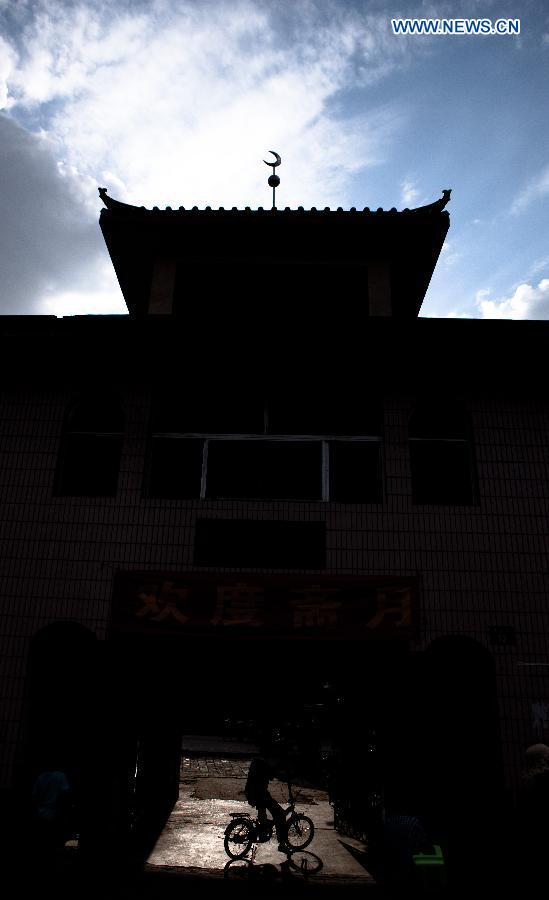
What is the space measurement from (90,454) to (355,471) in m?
4.62

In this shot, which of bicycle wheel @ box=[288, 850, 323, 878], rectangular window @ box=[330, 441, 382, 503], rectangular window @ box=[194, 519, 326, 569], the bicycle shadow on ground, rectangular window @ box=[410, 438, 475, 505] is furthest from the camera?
bicycle wheel @ box=[288, 850, 323, 878]

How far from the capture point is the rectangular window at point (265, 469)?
34.4ft

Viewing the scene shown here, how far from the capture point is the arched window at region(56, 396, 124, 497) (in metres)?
10.5

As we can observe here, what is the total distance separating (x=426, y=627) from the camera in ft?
30.3

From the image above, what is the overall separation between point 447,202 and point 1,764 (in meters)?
12.6

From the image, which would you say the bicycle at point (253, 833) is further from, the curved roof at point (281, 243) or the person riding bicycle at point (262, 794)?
the curved roof at point (281, 243)

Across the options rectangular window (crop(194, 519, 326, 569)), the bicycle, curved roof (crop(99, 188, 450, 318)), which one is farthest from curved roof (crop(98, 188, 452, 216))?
the bicycle

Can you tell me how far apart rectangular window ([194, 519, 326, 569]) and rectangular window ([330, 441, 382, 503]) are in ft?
3.13

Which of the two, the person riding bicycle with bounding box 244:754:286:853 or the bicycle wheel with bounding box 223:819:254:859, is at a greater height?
the person riding bicycle with bounding box 244:754:286:853

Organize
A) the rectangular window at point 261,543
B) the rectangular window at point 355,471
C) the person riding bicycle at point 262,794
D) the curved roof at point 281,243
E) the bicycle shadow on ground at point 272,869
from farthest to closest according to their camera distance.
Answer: the curved roof at point 281,243, the person riding bicycle at point 262,794, the bicycle shadow on ground at point 272,869, the rectangular window at point 355,471, the rectangular window at point 261,543

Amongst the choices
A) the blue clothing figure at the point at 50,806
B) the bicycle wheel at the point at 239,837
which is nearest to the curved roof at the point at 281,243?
the blue clothing figure at the point at 50,806

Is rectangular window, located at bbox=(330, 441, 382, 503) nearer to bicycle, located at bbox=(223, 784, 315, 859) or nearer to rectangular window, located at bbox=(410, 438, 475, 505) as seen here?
rectangular window, located at bbox=(410, 438, 475, 505)

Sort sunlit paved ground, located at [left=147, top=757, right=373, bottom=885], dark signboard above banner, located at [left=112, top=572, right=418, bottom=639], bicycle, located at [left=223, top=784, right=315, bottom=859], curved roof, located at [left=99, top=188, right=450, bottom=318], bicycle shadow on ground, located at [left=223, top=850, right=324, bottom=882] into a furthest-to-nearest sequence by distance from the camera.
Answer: curved roof, located at [left=99, top=188, right=450, bottom=318] < bicycle, located at [left=223, top=784, right=315, bottom=859] < sunlit paved ground, located at [left=147, top=757, right=373, bottom=885] < bicycle shadow on ground, located at [left=223, top=850, right=324, bottom=882] < dark signboard above banner, located at [left=112, top=572, right=418, bottom=639]

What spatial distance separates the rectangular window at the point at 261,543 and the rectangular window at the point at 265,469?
68cm
